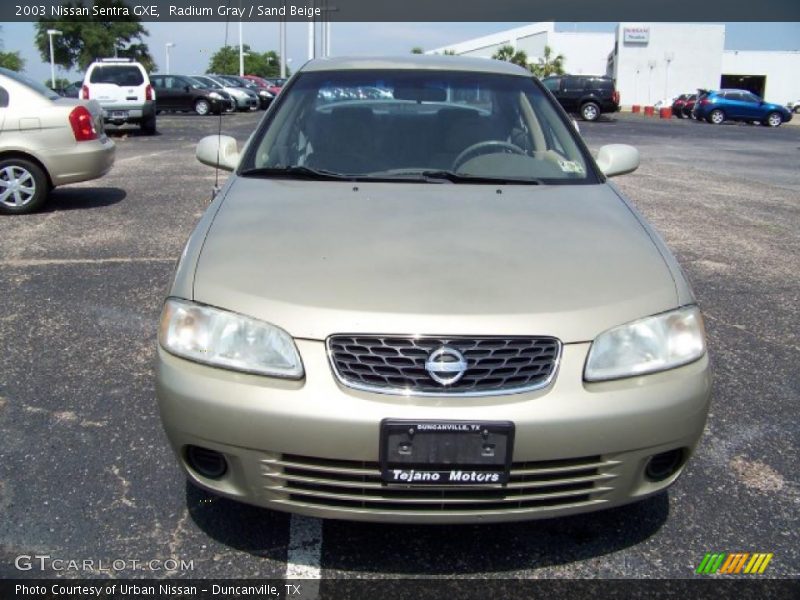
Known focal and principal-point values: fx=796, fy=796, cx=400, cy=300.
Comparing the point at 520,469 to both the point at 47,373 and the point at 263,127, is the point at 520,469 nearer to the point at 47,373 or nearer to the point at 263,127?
the point at 263,127

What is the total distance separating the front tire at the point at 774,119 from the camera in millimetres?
32969

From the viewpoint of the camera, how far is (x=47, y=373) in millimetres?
3881

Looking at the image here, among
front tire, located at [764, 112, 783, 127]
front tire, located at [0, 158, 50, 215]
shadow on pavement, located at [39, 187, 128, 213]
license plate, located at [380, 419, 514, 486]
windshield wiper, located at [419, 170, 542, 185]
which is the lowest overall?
front tire, located at [764, 112, 783, 127]

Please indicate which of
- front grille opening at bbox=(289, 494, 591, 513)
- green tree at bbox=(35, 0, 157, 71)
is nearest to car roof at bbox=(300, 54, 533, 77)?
front grille opening at bbox=(289, 494, 591, 513)

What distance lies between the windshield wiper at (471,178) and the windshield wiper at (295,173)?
1.12 ft

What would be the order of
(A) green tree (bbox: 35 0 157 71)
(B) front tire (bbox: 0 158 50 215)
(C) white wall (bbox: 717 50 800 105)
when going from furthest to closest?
(C) white wall (bbox: 717 50 800 105), (A) green tree (bbox: 35 0 157 71), (B) front tire (bbox: 0 158 50 215)

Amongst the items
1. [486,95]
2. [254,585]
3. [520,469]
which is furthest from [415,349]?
[486,95]

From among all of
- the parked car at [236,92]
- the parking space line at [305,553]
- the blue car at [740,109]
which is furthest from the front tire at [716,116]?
the parking space line at [305,553]

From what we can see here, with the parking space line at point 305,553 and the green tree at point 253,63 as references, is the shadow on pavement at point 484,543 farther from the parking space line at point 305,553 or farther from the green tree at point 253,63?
the green tree at point 253,63

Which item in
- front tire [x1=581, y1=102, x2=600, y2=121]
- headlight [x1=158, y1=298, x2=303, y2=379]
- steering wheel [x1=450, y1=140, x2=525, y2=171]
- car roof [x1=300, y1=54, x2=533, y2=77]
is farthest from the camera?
front tire [x1=581, y1=102, x2=600, y2=121]

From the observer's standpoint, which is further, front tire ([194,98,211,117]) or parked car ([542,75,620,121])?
parked car ([542,75,620,121])

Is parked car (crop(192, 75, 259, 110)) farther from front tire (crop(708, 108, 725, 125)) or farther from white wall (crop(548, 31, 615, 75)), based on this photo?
white wall (crop(548, 31, 615, 75))

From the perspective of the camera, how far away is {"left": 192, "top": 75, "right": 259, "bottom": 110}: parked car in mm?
29719

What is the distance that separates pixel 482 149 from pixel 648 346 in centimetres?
153
